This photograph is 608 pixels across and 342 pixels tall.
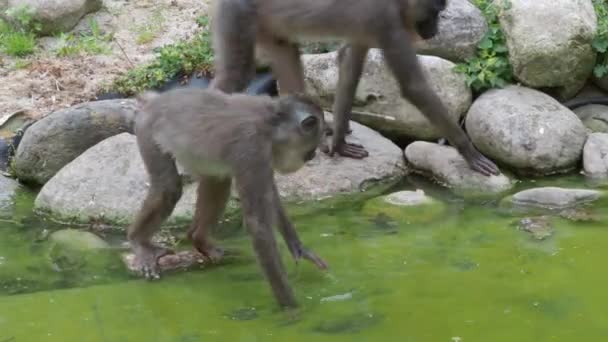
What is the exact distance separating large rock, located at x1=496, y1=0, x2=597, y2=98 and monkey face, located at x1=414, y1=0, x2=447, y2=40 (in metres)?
1.65

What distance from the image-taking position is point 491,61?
893 cm

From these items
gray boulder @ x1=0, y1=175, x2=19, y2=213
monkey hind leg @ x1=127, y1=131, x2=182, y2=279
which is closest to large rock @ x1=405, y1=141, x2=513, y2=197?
monkey hind leg @ x1=127, y1=131, x2=182, y2=279

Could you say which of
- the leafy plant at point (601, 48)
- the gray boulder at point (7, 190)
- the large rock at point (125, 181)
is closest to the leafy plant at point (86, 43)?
the gray boulder at point (7, 190)

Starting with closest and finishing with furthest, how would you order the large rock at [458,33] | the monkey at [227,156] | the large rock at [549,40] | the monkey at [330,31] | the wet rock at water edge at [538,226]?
1. the monkey at [227,156]
2. the wet rock at water edge at [538,226]
3. the monkey at [330,31]
4. the large rock at [549,40]
5. the large rock at [458,33]

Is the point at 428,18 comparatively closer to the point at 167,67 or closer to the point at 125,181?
the point at 125,181

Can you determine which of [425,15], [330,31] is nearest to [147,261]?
[330,31]

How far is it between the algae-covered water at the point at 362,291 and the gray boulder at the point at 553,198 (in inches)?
10.7

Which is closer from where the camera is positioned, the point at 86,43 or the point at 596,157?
the point at 596,157

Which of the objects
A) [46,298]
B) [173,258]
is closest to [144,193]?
[173,258]

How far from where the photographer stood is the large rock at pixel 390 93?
29.0ft

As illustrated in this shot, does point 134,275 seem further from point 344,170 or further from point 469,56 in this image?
point 469,56

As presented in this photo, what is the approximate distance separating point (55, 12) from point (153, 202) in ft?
18.3

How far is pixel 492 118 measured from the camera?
8406mm

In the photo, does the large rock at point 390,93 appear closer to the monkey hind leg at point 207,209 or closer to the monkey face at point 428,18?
the monkey face at point 428,18
